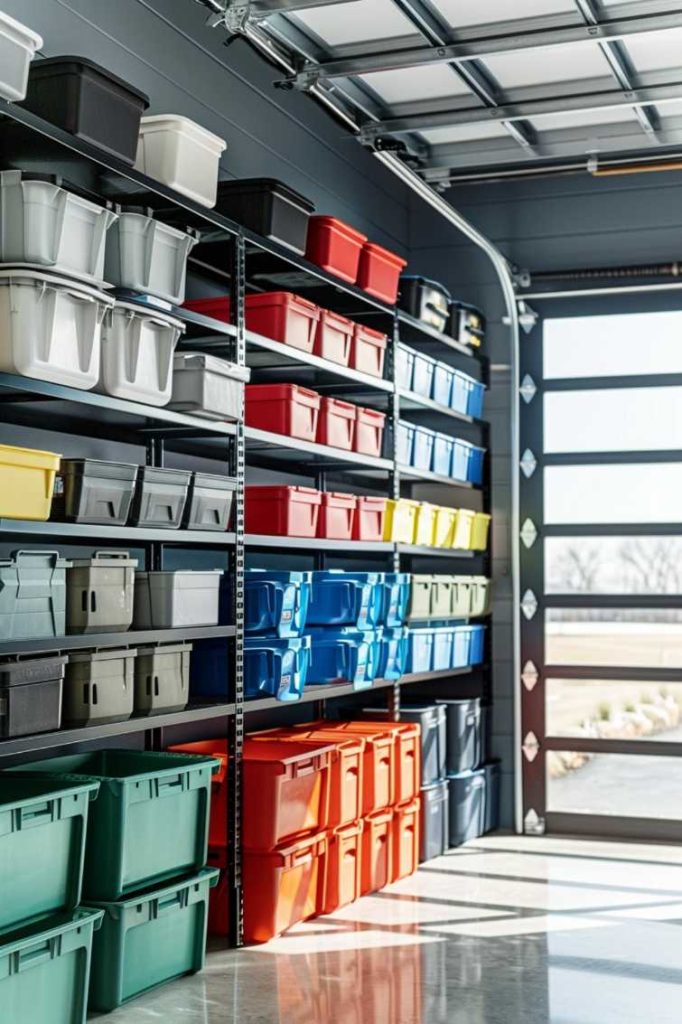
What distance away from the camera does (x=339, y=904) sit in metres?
5.98

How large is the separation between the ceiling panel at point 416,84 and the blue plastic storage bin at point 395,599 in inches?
95.3

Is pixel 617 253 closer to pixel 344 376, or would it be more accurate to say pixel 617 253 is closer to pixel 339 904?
pixel 344 376

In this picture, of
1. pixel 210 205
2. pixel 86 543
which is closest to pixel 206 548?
pixel 86 543

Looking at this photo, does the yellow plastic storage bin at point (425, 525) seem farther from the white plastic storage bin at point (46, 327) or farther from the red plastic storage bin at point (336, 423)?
the white plastic storage bin at point (46, 327)

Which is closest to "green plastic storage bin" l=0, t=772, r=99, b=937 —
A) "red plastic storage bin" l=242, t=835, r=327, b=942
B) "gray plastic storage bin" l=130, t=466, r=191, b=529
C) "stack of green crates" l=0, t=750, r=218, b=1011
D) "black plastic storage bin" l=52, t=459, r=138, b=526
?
"stack of green crates" l=0, t=750, r=218, b=1011

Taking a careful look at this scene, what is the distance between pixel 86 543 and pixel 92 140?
1.65 m

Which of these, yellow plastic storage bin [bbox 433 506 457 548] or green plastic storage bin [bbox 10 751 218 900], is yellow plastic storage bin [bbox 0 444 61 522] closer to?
green plastic storage bin [bbox 10 751 218 900]

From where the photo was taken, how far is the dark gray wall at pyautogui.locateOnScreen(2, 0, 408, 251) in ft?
17.8

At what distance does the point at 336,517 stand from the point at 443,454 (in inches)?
62.8

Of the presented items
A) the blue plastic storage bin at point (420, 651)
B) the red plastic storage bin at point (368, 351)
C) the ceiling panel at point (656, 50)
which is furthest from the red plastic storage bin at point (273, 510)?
the ceiling panel at point (656, 50)

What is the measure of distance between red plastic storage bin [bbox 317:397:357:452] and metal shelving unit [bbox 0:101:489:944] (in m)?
0.08

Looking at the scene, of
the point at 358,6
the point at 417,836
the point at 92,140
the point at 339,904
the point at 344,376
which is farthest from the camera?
the point at 417,836

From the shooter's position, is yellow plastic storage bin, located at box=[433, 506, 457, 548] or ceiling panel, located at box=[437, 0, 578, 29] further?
yellow plastic storage bin, located at box=[433, 506, 457, 548]

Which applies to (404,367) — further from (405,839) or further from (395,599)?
(405,839)
